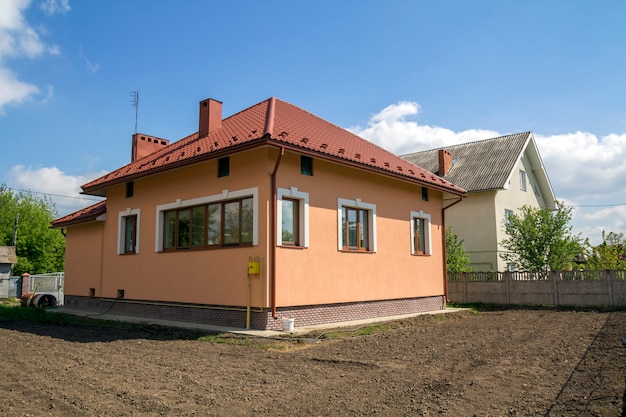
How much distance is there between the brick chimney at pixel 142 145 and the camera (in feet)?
56.4

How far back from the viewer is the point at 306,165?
38.6 feet

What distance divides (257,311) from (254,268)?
975 mm

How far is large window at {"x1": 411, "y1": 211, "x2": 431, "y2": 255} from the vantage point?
613 inches

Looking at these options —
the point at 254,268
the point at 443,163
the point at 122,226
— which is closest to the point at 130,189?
the point at 122,226

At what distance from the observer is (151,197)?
13.9 m

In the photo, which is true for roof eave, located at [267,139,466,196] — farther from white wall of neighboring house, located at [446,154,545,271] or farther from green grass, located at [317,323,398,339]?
white wall of neighboring house, located at [446,154,545,271]

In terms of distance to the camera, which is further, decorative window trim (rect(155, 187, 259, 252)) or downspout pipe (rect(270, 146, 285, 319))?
decorative window trim (rect(155, 187, 259, 252))

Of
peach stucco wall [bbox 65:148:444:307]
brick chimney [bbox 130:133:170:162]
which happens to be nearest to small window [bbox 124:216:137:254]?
peach stucco wall [bbox 65:148:444:307]

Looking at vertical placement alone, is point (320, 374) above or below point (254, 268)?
below

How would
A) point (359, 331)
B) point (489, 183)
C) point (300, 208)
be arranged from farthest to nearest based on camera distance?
point (489, 183) < point (300, 208) < point (359, 331)

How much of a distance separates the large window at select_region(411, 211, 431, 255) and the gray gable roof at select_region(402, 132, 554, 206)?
7.92 metres

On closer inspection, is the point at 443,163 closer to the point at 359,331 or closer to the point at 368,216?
the point at 368,216

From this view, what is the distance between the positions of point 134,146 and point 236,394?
13.7 meters

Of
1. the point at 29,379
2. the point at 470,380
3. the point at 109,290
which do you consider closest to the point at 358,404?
the point at 470,380
